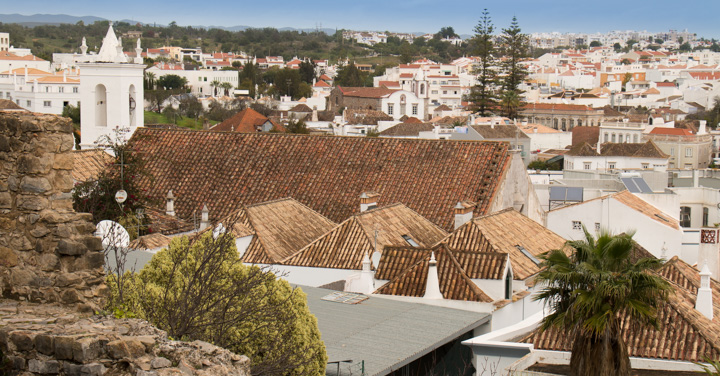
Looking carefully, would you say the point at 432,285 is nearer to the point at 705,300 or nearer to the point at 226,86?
the point at 705,300

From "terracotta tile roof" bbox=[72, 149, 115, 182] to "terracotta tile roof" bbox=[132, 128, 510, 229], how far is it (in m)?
0.98

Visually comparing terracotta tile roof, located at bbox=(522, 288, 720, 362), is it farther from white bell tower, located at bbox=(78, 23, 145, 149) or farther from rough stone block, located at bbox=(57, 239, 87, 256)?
white bell tower, located at bbox=(78, 23, 145, 149)

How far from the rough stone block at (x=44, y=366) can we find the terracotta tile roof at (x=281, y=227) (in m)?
11.5

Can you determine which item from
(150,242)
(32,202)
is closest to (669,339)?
(150,242)

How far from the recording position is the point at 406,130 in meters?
74.0

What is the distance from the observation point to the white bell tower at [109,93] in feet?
87.2

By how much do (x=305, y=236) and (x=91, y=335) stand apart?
1369cm

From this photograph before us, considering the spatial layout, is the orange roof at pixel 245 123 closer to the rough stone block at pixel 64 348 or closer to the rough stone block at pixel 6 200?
the rough stone block at pixel 6 200

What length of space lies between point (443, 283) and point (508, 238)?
11.7 feet

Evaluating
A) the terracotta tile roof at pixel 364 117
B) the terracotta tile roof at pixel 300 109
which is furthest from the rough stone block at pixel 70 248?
the terracotta tile roof at pixel 300 109

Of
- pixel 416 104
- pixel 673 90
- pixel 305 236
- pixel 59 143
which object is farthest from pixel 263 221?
pixel 673 90

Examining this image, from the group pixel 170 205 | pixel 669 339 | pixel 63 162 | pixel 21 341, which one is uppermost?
pixel 63 162

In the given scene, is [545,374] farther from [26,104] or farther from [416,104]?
[416,104]

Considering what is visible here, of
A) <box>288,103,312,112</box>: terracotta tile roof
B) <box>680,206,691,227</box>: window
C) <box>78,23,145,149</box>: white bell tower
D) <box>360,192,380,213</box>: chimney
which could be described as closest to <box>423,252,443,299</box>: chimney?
<box>360,192,380,213</box>: chimney
